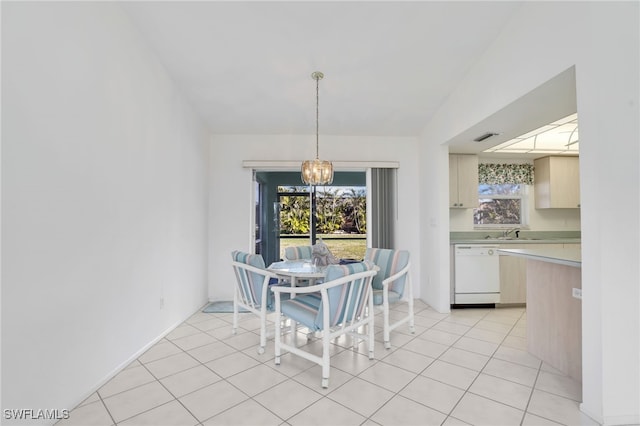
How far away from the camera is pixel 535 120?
2.70 meters

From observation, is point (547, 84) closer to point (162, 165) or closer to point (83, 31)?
point (83, 31)

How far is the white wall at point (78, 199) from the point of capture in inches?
54.9

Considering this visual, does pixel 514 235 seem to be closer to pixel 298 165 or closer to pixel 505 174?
pixel 505 174

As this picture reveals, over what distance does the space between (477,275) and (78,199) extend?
4.31 meters

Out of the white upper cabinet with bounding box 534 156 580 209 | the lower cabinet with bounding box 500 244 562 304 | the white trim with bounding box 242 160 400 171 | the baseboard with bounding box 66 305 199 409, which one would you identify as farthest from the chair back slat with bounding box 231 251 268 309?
the white upper cabinet with bounding box 534 156 580 209

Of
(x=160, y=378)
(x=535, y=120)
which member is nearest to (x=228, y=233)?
(x=160, y=378)

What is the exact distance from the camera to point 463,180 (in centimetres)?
425

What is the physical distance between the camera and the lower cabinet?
391 cm

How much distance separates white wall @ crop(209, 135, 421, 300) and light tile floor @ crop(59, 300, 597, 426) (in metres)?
1.55

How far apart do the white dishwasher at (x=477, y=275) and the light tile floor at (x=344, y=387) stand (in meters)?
1.00

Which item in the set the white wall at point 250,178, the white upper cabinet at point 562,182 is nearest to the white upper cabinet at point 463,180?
the white wall at point 250,178

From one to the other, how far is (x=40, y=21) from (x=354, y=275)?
7.73ft

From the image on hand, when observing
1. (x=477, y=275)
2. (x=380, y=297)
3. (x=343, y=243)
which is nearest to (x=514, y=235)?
(x=477, y=275)

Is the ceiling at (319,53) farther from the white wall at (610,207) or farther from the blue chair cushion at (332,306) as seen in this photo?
the blue chair cushion at (332,306)
